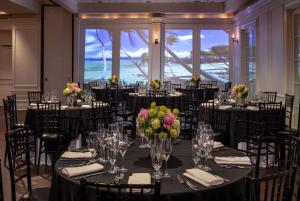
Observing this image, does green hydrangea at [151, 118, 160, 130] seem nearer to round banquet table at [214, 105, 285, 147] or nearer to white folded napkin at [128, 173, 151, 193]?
white folded napkin at [128, 173, 151, 193]

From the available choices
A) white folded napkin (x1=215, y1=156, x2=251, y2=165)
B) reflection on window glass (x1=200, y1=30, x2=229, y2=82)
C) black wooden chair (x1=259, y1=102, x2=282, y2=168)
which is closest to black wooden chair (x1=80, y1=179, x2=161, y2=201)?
white folded napkin (x1=215, y1=156, x2=251, y2=165)

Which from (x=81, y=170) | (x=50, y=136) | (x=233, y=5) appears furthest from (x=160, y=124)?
(x=233, y=5)

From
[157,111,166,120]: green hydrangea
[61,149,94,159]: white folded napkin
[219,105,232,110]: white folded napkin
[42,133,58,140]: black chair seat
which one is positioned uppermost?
[157,111,166,120]: green hydrangea

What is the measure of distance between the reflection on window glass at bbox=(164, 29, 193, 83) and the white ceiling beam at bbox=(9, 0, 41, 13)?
4.46 meters

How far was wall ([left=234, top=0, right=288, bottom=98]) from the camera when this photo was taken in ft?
24.4

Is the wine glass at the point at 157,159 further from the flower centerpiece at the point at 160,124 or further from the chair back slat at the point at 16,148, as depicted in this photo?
the chair back slat at the point at 16,148

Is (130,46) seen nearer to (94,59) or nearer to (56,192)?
(94,59)

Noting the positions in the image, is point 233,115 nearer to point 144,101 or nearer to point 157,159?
point 144,101

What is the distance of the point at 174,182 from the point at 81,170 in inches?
25.8

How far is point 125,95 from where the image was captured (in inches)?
348

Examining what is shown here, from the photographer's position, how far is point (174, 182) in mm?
2207

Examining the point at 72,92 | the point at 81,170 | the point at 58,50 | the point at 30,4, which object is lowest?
the point at 81,170

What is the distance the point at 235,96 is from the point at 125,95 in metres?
3.49

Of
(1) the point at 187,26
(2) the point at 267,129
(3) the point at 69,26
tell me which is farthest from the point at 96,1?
(2) the point at 267,129
